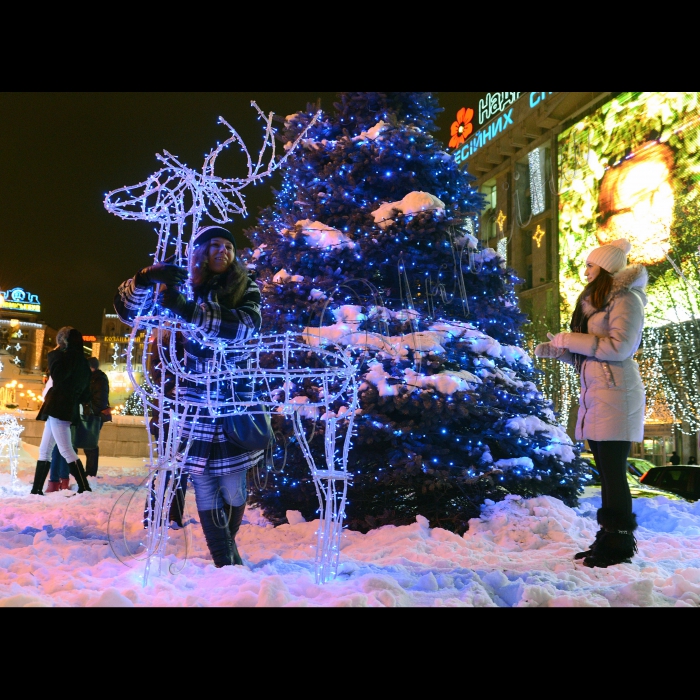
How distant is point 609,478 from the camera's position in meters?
3.54

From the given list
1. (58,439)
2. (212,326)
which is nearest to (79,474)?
(58,439)

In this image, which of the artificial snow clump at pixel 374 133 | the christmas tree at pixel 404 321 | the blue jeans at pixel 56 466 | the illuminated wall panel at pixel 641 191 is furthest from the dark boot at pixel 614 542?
the illuminated wall panel at pixel 641 191

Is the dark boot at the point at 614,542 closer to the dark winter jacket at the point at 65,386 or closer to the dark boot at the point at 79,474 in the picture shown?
the dark boot at the point at 79,474

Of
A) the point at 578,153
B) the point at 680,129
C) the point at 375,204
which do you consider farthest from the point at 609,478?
the point at 578,153

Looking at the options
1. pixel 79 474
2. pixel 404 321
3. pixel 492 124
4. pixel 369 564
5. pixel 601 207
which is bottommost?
pixel 369 564

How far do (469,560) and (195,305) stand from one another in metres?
2.26

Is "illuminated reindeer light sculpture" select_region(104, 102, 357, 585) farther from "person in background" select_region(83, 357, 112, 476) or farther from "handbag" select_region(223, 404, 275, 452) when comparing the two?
"person in background" select_region(83, 357, 112, 476)

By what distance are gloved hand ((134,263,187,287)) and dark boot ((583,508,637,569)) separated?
2648 mm

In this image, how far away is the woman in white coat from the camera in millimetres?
3500

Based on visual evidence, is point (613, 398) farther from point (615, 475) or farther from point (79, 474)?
point (79, 474)

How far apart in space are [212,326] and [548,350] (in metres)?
2.02

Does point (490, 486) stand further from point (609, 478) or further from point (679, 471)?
point (679, 471)

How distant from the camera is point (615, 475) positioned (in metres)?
3.53

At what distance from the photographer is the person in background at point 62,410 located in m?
6.43
